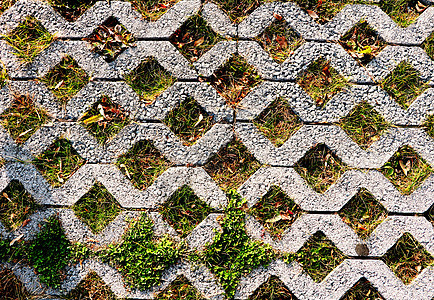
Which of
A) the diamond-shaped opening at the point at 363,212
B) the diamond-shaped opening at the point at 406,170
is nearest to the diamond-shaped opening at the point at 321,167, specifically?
the diamond-shaped opening at the point at 363,212

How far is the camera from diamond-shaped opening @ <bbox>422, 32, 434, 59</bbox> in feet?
5.84

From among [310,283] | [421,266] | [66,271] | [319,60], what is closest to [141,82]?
[319,60]

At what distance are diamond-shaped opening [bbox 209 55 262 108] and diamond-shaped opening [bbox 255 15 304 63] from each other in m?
0.16

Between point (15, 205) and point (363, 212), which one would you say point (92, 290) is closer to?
point (15, 205)

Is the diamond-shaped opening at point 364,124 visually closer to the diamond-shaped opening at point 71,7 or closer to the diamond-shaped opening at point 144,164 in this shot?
the diamond-shaped opening at point 144,164

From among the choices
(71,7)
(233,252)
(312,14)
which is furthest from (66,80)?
(312,14)

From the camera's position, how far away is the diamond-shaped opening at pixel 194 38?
1.77 meters

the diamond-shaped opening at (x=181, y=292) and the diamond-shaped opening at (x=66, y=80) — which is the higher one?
the diamond-shaped opening at (x=66, y=80)

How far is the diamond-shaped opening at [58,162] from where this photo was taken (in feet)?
5.73

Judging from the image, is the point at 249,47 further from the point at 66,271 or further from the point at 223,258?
the point at 66,271

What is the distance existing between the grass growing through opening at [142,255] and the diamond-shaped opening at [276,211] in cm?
48

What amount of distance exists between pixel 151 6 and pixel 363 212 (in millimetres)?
1694

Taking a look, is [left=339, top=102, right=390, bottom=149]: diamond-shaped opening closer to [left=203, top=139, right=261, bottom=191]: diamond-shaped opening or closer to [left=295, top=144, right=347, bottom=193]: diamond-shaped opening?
[left=295, top=144, right=347, bottom=193]: diamond-shaped opening

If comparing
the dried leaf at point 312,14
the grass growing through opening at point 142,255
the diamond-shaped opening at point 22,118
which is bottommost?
the grass growing through opening at point 142,255
